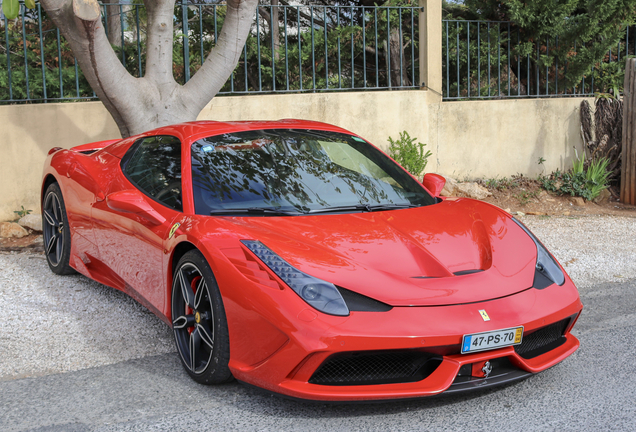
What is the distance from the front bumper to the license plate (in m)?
0.02

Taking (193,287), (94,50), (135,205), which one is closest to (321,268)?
(193,287)

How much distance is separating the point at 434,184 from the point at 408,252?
120 centimetres

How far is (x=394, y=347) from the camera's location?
2.46 metres

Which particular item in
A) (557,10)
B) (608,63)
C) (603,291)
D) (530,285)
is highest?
(557,10)

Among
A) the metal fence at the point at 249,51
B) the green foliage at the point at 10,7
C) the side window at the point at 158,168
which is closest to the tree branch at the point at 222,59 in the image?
the metal fence at the point at 249,51

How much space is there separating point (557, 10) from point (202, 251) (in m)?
8.97

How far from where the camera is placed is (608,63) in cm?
1088

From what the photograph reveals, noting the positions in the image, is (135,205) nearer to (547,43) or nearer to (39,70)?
(39,70)

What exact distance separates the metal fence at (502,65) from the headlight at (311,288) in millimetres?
7493

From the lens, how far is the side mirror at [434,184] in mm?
3961

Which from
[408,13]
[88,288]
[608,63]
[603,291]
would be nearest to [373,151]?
[603,291]

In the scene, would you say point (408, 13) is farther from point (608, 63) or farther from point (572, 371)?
point (572, 371)

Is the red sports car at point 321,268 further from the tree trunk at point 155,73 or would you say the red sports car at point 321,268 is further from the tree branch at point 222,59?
the tree branch at point 222,59

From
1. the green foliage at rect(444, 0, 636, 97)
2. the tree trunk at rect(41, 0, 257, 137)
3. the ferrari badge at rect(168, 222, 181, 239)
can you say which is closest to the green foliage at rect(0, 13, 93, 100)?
the tree trunk at rect(41, 0, 257, 137)
